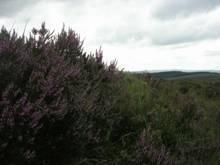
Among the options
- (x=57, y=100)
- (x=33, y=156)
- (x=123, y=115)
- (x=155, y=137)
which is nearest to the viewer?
(x=33, y=156)

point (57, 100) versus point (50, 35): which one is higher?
point (50, 35)

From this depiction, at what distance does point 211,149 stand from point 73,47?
9.08 ft

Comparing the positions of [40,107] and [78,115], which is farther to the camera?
[78,115]

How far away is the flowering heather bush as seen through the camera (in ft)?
13.8

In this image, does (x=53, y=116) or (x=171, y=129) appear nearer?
(x=53, y=116)

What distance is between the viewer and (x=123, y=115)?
7012 mm

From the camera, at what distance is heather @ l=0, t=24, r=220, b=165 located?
14.1 feet

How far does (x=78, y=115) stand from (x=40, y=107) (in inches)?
25.2

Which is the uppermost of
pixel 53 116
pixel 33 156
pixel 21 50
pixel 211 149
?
pixel 21 50

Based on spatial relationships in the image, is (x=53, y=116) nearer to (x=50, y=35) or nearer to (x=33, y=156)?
(x=33, y=156)

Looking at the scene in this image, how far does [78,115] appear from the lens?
4.98 m

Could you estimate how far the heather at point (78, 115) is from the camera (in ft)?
14.1

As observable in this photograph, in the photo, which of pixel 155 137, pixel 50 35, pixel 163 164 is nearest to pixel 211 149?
pixel 155 137

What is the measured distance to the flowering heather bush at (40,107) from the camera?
419cm
